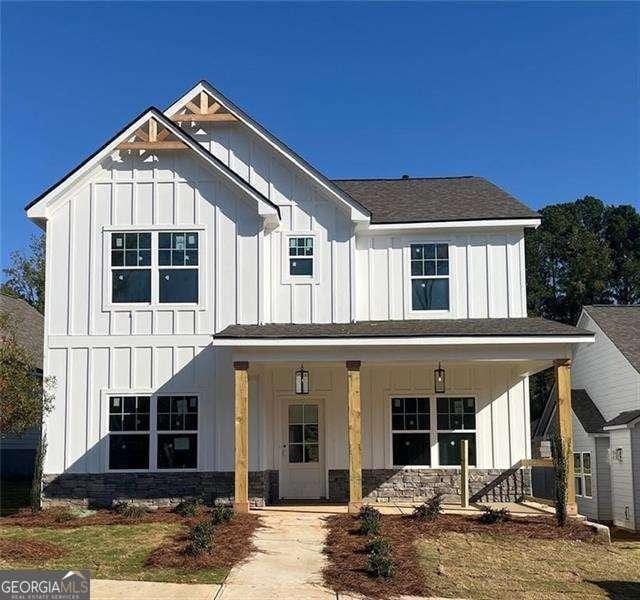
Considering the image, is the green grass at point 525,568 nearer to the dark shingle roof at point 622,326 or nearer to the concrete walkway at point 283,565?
the concrete walkway at point 283,565

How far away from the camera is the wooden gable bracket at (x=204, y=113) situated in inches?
678

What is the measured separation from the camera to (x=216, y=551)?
1107cm

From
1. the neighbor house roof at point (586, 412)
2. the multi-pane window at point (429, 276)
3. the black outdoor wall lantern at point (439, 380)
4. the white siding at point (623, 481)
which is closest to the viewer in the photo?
the black outdoor wall lantern at point (439, 380)

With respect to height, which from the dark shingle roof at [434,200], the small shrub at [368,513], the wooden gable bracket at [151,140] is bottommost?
the small shrub at [368,513]

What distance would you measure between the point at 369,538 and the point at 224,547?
2.21 m

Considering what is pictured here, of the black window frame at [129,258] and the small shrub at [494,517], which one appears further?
the black window frame at [129,258]

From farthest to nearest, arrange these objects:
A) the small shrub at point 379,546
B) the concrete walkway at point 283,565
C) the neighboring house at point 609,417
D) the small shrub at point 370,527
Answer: the neighboring house at point 609,417 → the small shrub at point 370,527 → the small shrub at point 379,546 → the concrete walkway at point 283,565

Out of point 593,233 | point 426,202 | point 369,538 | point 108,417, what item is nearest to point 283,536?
point 369,538

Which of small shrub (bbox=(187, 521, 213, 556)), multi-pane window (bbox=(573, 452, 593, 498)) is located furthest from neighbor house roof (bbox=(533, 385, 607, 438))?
small shrub (bbox=(187, 521, 213, 556))

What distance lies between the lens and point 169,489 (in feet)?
51.2

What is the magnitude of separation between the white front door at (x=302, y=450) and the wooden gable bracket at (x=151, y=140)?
579 cm

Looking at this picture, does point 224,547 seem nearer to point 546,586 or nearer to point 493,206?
point 546,586

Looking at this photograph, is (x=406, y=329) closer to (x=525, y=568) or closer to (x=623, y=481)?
(x=525, y=568)

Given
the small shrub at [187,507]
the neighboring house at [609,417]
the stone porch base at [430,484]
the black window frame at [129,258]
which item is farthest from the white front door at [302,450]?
the neighboring house at [609,417]
